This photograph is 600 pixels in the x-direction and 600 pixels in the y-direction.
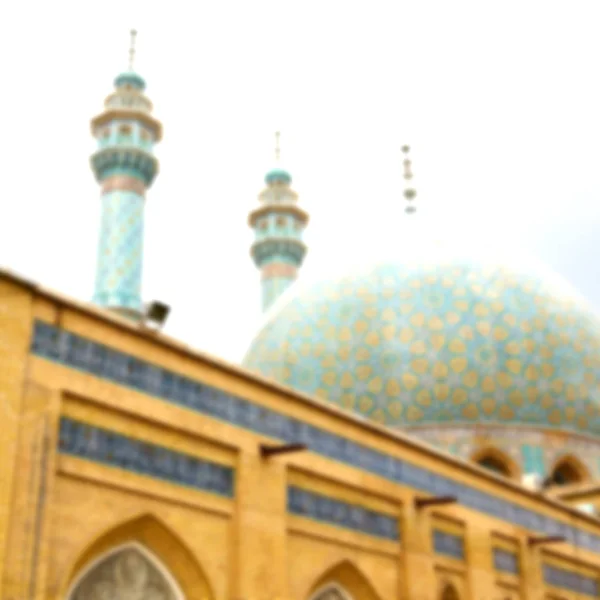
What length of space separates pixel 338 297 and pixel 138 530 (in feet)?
25.7

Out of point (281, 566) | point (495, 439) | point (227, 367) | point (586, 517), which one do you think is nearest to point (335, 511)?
point (281, 566)

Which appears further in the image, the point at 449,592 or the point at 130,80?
the point at 130,80

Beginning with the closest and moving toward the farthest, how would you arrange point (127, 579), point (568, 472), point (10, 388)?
1. point (10, 388)
2. point (127, 579)
3. point (568, 472)

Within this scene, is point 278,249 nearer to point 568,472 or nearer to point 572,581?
point 568,472

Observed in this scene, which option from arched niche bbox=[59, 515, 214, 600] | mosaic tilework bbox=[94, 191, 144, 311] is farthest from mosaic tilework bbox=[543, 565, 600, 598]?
mosaic tilework bbox=[94, 191, 144, 311]

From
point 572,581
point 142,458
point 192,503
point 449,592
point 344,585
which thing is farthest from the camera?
point 572,581

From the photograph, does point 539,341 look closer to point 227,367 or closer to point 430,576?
point 430,576

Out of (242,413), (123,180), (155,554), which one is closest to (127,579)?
(155,554)

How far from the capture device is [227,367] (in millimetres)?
6539

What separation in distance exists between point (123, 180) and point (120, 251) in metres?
1.44

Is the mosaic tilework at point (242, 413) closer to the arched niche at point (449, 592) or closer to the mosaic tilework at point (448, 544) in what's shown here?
the mosaic tilework at point (448, 544)

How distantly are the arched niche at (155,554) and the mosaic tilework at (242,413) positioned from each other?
→ 2.56 ft

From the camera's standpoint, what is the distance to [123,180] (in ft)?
57.0

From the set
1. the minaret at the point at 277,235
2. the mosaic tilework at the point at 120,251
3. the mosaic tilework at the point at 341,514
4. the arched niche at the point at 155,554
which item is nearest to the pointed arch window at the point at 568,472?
the mosaic tilework at the point at 341,514
